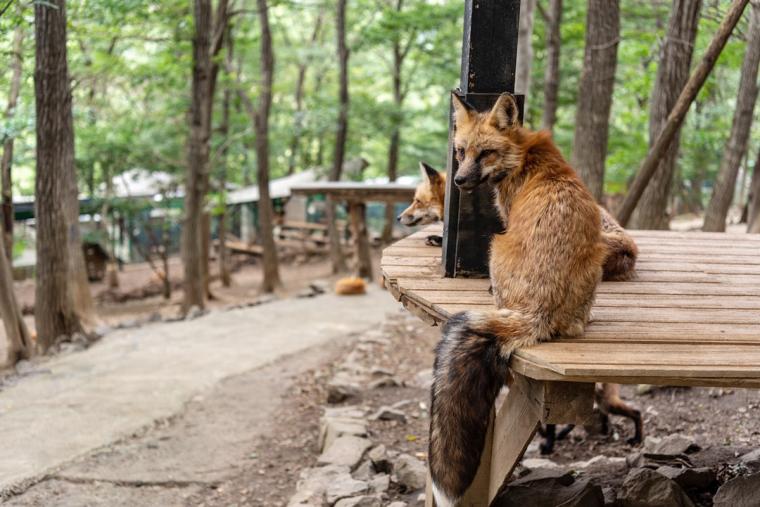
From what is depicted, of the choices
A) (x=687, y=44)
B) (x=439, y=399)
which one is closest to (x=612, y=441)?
(x=439, y=399)

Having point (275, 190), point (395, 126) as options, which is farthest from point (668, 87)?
point (275, 190)

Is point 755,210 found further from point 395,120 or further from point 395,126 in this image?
point 395,120

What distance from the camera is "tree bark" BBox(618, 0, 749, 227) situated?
20.5ft

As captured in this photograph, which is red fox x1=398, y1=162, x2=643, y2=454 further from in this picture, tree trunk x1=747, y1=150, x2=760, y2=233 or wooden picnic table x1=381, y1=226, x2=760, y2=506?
tree trunk x1=747, y1=150, x2=760, y2=233

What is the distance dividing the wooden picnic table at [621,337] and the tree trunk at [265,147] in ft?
38.9

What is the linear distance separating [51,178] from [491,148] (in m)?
7.76

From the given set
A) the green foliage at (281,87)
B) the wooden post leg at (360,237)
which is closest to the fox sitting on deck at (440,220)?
the green foliage at (281,87)

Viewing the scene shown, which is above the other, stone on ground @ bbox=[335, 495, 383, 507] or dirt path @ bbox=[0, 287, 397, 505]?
stone on ground @ bbox=[335, 495, 383, 507]

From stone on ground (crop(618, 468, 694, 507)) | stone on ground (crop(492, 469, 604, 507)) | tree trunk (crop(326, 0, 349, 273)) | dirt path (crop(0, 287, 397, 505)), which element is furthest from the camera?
tree trunk (crop(326, 0, 349, 273))

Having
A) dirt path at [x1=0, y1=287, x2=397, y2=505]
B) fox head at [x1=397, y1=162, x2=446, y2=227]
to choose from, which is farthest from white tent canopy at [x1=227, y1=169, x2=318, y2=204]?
fox head at [x1=397, y1=162, x2=446, y2=227]

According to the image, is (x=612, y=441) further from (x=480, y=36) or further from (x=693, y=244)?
(x=480, y=36)

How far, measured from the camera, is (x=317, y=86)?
1059 inches

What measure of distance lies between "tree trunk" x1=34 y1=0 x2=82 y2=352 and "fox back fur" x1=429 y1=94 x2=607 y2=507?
7.48m

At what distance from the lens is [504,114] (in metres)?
3.50
